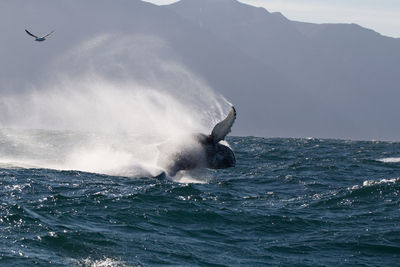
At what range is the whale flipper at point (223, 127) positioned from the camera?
1669 centimetres

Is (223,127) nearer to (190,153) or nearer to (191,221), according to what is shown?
(190,153)

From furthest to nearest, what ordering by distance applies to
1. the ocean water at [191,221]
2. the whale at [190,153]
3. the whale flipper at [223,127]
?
the whale at [190,153] < the whale flipper at [223,127] < the ocean water at [191,221]

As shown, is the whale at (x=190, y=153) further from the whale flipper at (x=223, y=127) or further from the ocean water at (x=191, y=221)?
the ocean water at (x=191, y=221)

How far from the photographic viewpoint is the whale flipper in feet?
54.7

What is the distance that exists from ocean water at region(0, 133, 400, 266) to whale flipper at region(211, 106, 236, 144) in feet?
4.22

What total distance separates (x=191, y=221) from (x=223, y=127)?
6133 mm

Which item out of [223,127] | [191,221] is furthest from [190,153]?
[191,221]

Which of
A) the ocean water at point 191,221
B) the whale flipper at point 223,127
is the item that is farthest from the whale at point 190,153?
the ocean water at point 191,221

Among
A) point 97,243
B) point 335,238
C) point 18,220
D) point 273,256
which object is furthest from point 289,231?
point 18,220

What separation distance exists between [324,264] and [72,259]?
3823 mm

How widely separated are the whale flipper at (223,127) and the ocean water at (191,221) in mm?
1286

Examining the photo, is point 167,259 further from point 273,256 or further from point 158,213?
point 158,213

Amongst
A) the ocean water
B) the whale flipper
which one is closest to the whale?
the whale flipper

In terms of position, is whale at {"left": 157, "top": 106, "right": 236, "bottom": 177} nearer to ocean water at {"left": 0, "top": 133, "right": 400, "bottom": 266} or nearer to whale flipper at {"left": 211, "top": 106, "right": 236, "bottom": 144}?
whale flipper at {"left": 211, "top": 106, "right": 236, "bottom": 144}
